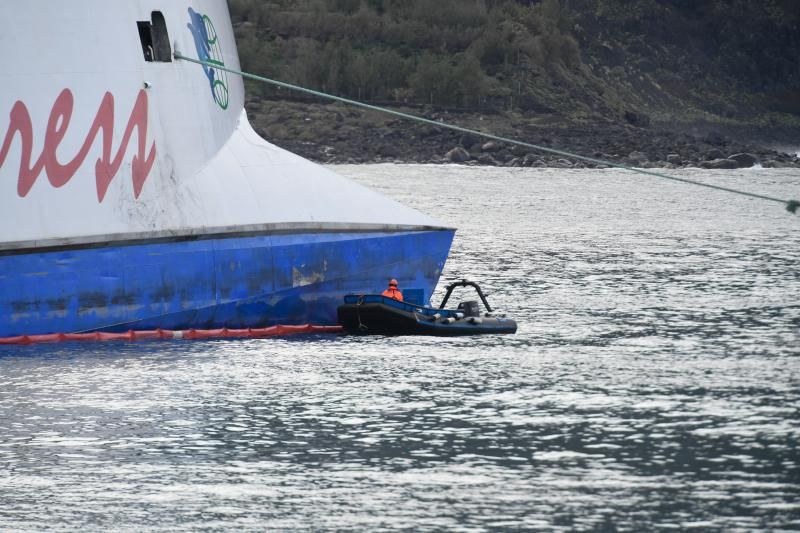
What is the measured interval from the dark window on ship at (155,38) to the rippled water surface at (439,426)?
22.2ft

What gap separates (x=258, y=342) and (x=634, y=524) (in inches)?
610

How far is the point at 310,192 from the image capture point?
3622 centimetres

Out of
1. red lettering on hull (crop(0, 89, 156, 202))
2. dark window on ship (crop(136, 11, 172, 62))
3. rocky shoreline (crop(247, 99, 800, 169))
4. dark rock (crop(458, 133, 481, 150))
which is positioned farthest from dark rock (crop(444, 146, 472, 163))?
red lettering on hull (crop(0, 89, 156, 202))

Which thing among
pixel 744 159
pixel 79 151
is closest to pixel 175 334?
pixel 79 151

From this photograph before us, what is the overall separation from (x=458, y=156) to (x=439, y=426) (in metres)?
127

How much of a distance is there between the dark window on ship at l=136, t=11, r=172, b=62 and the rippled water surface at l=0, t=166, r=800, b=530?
6780mm

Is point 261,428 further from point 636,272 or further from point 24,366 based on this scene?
point 636,272

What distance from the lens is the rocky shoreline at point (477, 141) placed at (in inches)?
5832

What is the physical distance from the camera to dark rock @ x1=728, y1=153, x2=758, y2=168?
145 m

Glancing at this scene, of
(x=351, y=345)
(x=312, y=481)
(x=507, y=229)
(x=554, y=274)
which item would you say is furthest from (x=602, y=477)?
(x=507, y=229)

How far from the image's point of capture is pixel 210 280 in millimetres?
33219

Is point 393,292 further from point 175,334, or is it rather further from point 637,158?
point 637,158

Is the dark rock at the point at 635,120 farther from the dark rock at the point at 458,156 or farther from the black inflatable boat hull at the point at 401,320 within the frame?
the black inflatable boat hull at the point at 401,320

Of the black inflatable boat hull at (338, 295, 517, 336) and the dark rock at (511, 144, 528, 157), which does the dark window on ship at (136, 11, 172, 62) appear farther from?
the dark rock at (511, 144, 528, 157)
